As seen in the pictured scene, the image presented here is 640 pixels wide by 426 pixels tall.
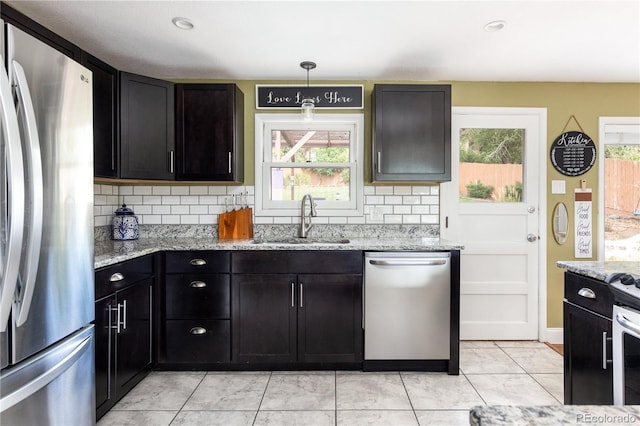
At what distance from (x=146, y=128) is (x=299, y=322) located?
186 cm

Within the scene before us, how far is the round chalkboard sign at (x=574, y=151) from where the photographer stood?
3.33 m

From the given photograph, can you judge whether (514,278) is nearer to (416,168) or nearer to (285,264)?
Result: (416,168)

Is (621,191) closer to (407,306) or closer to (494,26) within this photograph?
(494,26)

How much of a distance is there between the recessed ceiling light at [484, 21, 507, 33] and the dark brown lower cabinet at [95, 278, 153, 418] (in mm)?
2792

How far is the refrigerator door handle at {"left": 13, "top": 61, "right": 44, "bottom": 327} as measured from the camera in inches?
50.3

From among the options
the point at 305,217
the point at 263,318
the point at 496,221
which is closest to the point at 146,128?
the point at 305,217

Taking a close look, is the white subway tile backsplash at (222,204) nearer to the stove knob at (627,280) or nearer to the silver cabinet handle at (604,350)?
the silver cabinet handle at (604,350)

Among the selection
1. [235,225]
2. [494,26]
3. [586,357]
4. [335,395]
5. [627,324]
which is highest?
[494,26]

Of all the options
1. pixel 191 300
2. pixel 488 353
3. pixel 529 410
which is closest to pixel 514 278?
pixel 488 353

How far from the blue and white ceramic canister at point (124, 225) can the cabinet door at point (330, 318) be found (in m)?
1.55

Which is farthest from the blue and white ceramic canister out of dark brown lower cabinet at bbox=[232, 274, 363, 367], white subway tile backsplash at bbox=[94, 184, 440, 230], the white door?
the white door

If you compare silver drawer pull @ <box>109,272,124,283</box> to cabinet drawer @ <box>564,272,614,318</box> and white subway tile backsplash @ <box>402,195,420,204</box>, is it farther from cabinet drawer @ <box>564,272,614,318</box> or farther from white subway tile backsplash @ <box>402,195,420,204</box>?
cabinet drawer @ <box>564,272,614,318</box>

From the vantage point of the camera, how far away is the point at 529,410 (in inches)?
24.7

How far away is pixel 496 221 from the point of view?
133 inches
